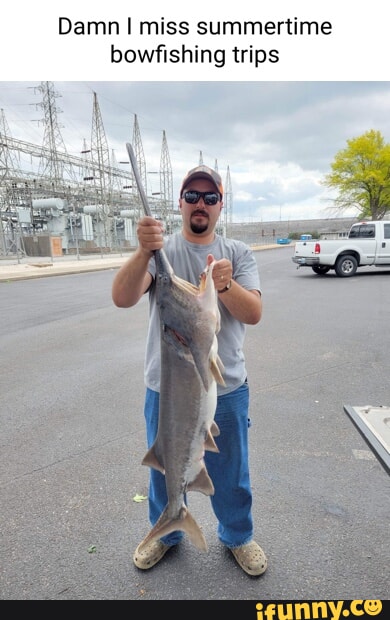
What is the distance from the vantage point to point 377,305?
9.20 metres

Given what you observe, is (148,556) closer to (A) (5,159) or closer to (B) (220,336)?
(B) (220,336)

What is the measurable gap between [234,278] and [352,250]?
547 inches

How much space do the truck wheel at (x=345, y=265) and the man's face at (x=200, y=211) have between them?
13.9 m

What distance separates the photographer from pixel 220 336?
201 cm

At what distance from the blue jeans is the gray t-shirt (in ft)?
0.36

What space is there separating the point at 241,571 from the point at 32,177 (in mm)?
42717

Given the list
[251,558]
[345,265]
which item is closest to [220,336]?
[251,558]

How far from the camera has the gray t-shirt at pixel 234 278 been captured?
6.43ft

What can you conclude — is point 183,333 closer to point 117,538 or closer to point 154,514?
point 154,514

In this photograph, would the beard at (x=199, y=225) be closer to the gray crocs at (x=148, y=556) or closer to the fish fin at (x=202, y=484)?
the fish fin at (x=202, y=484)

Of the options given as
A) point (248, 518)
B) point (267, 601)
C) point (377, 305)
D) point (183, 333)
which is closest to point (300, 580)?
point (267, 601)

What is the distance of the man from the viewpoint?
71.0 inches

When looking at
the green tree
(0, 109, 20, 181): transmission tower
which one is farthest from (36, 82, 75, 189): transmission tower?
the green tree

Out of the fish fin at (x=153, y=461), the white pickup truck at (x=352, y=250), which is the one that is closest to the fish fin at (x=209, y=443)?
the fish fin at (x=153, y=461)
